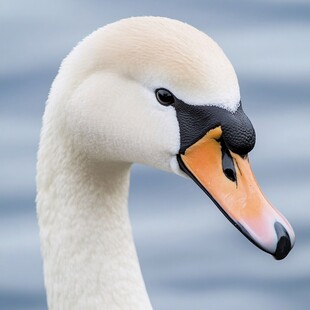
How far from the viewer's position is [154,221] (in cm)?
720

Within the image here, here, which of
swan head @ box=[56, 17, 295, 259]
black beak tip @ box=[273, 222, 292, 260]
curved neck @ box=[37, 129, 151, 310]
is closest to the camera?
black beak tip @ box=[273, 222, 292, 260]

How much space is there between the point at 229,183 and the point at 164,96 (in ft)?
1.01

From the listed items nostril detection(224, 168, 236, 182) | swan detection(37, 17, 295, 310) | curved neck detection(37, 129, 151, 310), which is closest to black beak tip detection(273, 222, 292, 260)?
swan detection(37, 17, 295, 310)

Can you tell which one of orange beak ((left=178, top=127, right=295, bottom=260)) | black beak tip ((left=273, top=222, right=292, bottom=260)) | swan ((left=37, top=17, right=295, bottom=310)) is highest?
swan ((left=37, top=17, right=295, bottom=310))

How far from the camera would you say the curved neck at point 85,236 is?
5.10m

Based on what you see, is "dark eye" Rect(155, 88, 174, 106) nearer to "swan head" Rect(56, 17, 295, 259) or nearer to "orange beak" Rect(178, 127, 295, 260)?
"swan head" Rect(56, 17, 295, 259)

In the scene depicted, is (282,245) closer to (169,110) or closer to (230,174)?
(230,174)

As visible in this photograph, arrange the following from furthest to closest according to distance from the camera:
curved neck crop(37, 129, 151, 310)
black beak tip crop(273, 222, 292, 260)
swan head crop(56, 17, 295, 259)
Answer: curved neck crop(37, 129, 151, 310) → swan head crop(56, 17, 295, 259) → black beak tip crop(273, 222, 292, 260)

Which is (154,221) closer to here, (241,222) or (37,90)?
(37,90)

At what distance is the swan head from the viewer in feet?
15.4

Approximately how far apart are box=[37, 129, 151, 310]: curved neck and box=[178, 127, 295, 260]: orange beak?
0.33 m

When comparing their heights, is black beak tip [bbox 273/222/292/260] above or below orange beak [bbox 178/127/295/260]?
below

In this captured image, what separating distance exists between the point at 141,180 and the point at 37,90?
2.27ft

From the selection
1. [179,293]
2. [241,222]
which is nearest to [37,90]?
[179,293]
